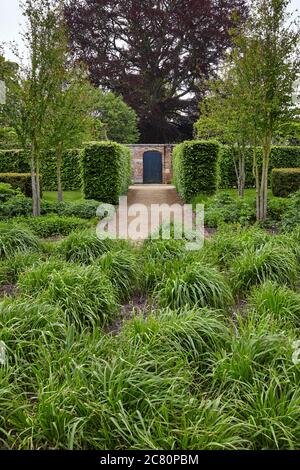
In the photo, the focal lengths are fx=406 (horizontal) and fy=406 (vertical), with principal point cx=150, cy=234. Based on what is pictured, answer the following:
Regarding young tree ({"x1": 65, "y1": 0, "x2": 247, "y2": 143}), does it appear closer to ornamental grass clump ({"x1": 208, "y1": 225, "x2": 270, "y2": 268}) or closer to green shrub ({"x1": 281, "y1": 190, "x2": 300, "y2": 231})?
green shrub ({"x1": 281, "y1": 190, "x2": 300, "y2": 231})

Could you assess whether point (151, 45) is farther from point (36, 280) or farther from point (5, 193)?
point (36, 280)

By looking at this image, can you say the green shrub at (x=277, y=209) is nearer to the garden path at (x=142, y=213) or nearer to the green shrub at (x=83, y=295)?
the garden path at (x=142, y=213)

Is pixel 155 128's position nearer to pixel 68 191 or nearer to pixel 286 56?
pixel 68 191

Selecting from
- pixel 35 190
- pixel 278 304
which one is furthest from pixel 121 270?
pixel 35 190

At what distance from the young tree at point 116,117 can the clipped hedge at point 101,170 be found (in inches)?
380

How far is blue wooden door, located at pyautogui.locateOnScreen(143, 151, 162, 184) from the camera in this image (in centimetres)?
2106

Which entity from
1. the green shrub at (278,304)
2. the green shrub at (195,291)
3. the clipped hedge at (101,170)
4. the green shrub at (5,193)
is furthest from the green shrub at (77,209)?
the green shrub at (278,304)

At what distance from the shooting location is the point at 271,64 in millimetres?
7434

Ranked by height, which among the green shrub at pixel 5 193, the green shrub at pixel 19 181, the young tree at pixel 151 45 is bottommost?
the green shrub at pixel 5 193

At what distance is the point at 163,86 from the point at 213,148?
16415 millimetres

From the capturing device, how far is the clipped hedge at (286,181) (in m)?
12.3

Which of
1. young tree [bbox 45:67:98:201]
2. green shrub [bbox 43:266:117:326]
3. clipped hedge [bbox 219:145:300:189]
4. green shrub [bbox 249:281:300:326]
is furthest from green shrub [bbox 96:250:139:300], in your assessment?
clipped hedge [bbox 219:145:300:189]

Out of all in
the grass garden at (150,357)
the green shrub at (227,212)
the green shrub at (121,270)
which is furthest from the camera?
the green shrub at (227,212)

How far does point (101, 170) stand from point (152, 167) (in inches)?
407
